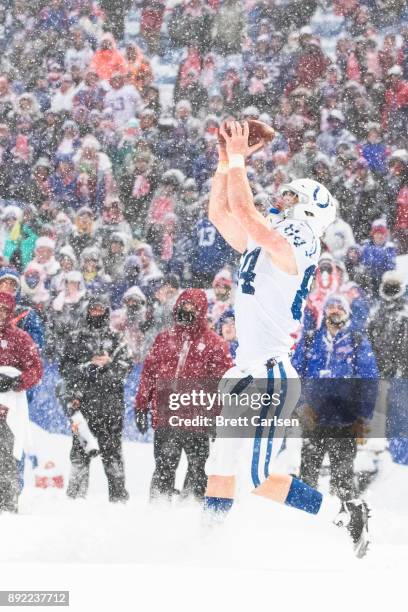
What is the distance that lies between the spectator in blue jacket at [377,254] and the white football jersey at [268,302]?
151 cm

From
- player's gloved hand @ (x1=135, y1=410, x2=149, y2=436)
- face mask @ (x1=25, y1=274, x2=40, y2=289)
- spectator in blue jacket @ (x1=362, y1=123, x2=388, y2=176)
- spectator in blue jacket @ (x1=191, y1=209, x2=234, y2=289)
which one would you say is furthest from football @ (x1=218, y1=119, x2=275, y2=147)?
spectator in blue jacket @ (x1=362, y1=123, x2=388, y2=176)

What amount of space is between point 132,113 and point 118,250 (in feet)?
4.09

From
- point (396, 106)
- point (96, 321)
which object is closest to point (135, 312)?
point (96, 321)

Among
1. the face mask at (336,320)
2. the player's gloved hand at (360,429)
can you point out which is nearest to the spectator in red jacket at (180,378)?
the face mask at (336,320)

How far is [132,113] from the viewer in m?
5.59

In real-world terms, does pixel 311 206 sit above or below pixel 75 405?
above

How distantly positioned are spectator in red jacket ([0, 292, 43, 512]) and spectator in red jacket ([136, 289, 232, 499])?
47 centimetres

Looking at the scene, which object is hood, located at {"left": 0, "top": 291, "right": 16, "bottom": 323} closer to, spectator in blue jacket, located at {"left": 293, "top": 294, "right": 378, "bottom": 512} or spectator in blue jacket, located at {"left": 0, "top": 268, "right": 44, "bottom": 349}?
spectator in blue jacket, located at {"left": 0, "top": 268, "right": 44, "bottom": 349}

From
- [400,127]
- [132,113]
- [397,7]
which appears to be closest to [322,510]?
[400,127]

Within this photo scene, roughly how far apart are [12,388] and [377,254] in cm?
194

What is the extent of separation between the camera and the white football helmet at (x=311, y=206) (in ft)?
9.91

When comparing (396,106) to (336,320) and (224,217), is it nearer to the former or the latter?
(336,320)

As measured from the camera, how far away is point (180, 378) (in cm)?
381

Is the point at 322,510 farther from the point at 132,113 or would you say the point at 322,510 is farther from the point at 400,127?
the point at 132,113
